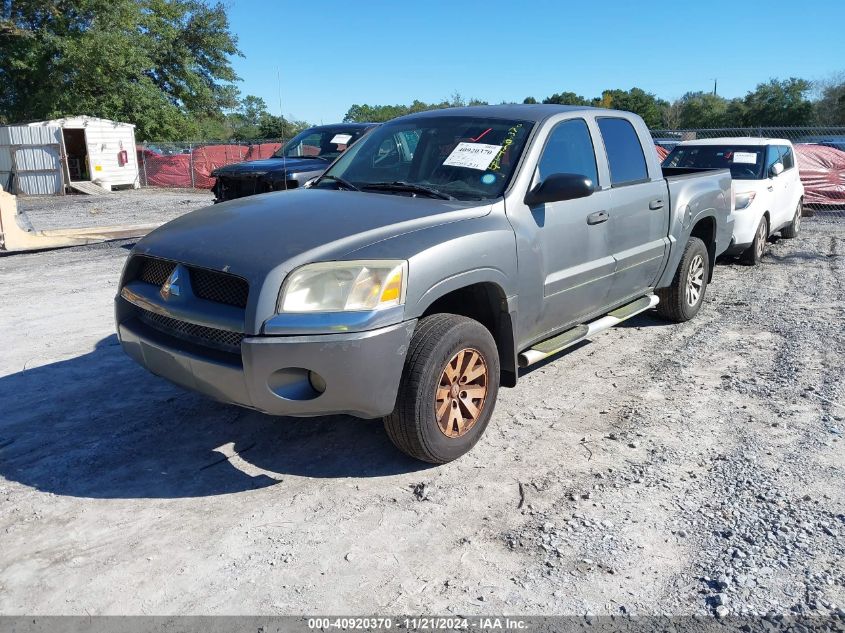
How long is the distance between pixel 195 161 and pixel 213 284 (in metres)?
26.0

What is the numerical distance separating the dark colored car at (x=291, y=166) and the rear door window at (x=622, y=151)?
16.5ft

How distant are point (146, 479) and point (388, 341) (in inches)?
59.5

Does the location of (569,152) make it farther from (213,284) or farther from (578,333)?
(213,284)

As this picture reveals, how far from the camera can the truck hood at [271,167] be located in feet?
31.3

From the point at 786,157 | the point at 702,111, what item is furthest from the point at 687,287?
the point at 702,111

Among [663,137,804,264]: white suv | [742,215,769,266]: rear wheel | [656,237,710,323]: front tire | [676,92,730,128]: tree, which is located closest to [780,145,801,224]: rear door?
[663,137,804,264]: white suv

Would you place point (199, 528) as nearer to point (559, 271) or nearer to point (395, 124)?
point (559, 271)

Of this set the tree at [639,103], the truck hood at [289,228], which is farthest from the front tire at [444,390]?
the tree at [639,103]

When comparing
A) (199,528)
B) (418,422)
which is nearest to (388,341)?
(418,422)

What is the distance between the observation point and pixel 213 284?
3355 mm

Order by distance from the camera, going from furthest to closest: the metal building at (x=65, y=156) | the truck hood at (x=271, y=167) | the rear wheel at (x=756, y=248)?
the metal building at (x=65, y=156) → the truck hood at (x=271, y=167) → the rear wheel at (x=756, y=248)

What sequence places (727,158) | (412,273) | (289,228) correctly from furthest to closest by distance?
(727,158) < (289,228) < (412,273)

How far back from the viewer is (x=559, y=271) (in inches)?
168

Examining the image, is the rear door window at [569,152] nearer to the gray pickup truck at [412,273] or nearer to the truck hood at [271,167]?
the gray pickup truck at [412,273]
